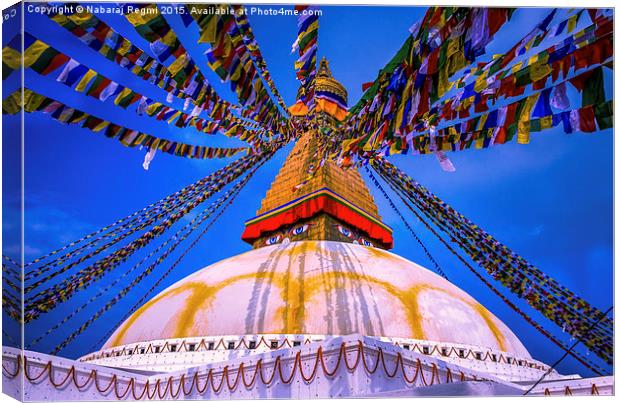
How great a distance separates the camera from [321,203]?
11.2 meters

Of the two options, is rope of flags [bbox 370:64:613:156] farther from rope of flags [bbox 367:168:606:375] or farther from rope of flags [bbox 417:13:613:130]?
rope of flags [bbox 367:168:606:375]

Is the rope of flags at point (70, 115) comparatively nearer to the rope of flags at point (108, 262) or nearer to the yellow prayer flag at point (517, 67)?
the rope of flags at point (108, 262)

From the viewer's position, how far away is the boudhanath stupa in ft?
20.4

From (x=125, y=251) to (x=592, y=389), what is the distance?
621 centimetres

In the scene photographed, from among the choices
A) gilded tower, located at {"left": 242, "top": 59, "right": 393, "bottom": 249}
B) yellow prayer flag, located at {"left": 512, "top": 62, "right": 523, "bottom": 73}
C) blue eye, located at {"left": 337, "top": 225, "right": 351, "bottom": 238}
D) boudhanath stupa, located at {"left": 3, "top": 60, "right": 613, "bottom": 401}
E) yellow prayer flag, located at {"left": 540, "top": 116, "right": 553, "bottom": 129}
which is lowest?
boudhanath stupa, located at {"left": 3, "top": 60, "right": 613, "bottom": 401}

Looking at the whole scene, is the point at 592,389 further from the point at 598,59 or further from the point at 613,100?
the point at 598,59

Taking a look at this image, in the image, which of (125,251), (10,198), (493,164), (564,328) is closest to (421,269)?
(493,164)

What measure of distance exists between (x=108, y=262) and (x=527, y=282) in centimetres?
589

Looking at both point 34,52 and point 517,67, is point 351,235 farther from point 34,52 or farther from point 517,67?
point 34,52

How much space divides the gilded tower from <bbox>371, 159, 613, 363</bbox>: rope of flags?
3251mm

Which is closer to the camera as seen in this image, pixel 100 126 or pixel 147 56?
pixel 147 56

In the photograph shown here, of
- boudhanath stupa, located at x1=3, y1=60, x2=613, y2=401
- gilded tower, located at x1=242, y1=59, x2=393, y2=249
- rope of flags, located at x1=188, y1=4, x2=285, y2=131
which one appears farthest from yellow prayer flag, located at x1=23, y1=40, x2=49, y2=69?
gilded tower, located at x1=242, y1=59, x2=393, y2=249

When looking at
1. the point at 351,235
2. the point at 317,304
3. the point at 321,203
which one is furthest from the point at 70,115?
the point at 351,235

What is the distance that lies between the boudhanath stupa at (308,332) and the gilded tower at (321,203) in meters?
0.03
